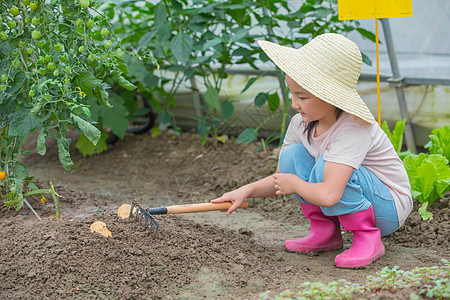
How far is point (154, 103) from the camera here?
3986 mm

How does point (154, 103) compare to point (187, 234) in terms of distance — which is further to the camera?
point (154, 103)

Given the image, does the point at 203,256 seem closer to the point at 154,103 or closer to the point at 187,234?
the point at 187,234

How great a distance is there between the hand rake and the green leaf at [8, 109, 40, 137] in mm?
485

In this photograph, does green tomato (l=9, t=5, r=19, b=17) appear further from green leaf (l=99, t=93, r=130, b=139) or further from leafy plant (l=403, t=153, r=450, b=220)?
leafy plant (l=403, t=153, r=450, b=220)

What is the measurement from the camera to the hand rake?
2.06m

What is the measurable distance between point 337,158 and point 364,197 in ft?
0.78

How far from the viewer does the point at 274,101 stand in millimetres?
3578

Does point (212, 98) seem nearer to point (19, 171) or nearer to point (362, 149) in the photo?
point (19, 171)

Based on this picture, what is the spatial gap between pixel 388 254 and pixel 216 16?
1941mm

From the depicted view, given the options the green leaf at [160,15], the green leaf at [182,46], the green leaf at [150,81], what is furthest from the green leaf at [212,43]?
the green leaf at [150,81]

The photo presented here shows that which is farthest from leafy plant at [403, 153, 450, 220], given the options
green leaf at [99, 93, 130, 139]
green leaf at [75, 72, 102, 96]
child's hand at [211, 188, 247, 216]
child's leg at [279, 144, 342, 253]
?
green leaf at [99, 93, 130, 139]

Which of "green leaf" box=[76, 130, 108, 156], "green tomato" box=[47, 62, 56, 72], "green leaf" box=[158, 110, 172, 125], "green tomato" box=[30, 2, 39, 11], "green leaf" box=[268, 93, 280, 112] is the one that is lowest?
"green leaf" box=[76, 130, 108, 156]

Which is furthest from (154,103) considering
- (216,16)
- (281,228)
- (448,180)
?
(448,180)

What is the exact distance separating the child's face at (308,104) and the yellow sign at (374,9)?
73 centimetres
